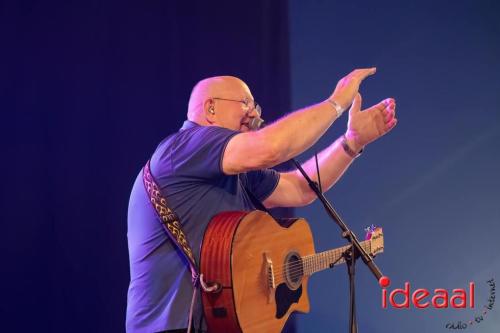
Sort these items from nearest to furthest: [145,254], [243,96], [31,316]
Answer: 1. [145,254]
2. [243,96]
3. [31,316]

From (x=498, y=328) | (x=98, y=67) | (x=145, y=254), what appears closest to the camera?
(x=145, y=254)

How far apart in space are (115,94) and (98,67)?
0.16 m

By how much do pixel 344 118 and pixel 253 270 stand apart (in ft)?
7.19

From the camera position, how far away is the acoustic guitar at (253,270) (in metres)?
2.00

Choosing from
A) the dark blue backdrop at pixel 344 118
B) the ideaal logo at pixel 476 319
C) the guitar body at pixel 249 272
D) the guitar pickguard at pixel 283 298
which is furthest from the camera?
the ideaal logo at pixel 476 319

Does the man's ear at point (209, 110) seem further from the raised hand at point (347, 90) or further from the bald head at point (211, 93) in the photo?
the raised hand at point (347, 90)

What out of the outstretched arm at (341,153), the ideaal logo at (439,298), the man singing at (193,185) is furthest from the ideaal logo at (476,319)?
the man singing at (193,185)

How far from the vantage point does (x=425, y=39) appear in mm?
4227

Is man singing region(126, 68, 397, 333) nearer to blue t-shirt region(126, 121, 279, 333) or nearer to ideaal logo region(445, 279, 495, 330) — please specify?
blue t-shirt region(126, 121, 279, 333)

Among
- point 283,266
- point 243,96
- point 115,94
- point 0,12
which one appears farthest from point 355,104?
point 0,12

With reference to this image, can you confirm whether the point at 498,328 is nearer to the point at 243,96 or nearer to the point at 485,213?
the point at 485,213

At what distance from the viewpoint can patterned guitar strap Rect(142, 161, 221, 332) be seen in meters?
2.09

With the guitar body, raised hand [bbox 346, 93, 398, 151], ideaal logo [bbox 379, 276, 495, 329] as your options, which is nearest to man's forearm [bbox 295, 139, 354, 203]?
raised hand [bbox 346, 93, 398, 151]

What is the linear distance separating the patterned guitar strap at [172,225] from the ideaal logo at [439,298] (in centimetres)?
226
